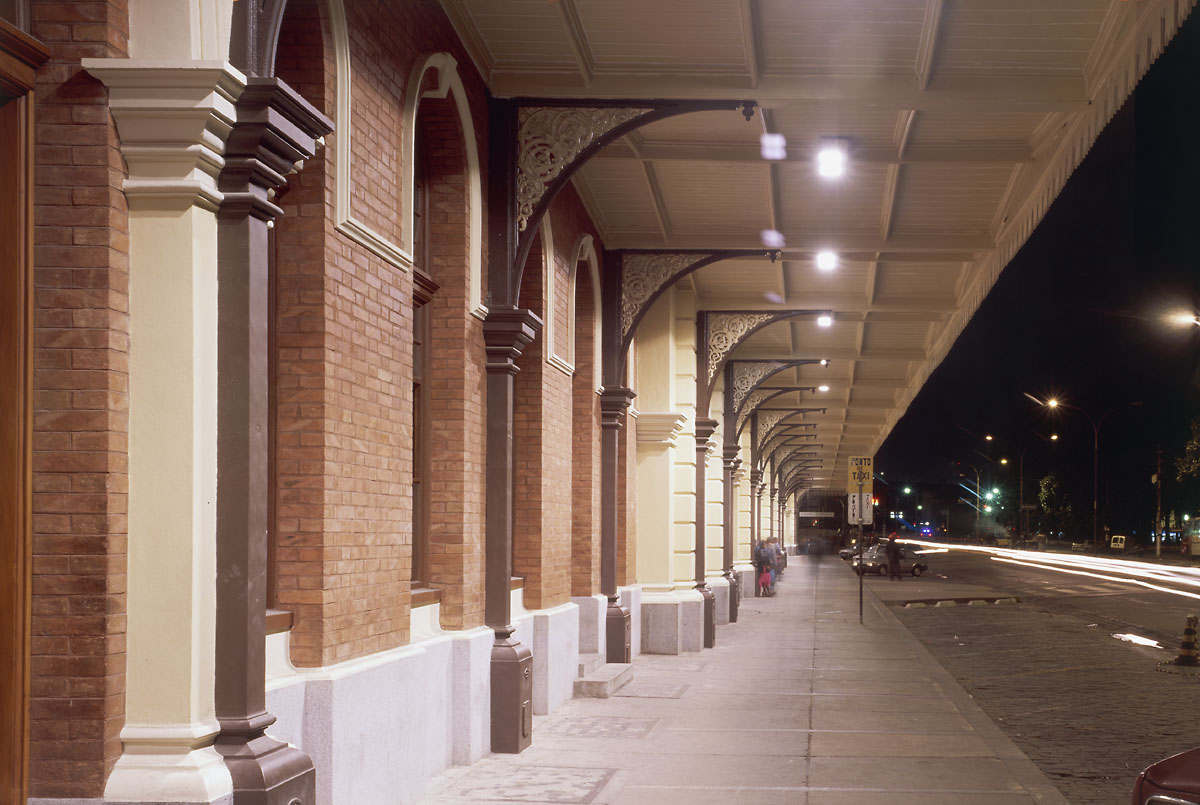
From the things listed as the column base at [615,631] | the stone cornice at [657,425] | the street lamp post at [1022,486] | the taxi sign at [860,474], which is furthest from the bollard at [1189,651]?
the street lamp post at [1022,486]

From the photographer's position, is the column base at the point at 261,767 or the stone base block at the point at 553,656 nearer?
the column base at the point at 261,767

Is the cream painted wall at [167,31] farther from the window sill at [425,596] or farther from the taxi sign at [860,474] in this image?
the taxi sign at [860,474]

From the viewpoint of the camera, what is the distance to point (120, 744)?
5223 mm

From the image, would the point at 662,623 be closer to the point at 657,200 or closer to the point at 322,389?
the point at 657,200

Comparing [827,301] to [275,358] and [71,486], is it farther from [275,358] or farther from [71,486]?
[71,486]

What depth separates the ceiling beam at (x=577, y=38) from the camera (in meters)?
9.73

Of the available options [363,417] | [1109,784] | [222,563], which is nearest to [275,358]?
[363,417]

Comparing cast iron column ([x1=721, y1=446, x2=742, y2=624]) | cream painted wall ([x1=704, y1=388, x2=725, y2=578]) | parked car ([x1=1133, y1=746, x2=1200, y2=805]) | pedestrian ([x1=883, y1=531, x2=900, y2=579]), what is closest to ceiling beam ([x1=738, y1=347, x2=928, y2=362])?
cream painted wall ([x1=704, y1=388, x2=725, y2=578])

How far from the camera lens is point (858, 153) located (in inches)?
522

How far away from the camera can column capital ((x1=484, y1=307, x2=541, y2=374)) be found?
35.6 feet

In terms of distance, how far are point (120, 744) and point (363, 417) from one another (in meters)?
3.05

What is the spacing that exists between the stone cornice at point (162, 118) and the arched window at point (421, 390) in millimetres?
4702

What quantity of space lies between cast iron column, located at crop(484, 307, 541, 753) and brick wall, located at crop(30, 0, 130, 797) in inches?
225

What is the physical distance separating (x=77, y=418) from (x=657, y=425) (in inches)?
599
